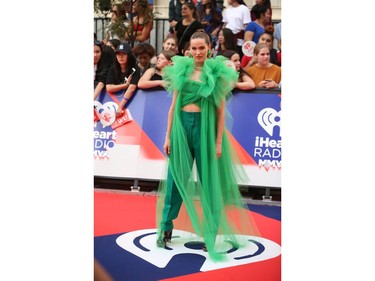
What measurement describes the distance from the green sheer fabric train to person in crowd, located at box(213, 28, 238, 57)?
1318mm

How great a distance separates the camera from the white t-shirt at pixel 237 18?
456 cm

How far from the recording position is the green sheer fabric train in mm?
3459

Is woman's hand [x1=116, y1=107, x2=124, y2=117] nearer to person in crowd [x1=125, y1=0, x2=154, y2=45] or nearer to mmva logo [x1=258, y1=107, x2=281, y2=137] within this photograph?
person in crowd [x1=125, y1=0, x2=154, y2=45]

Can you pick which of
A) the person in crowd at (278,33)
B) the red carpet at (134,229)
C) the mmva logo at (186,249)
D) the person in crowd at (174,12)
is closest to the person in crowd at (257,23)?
the person in crowd at (278,33)

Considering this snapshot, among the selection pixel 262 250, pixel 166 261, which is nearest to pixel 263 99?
pixel 262 250

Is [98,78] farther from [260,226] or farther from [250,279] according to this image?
[250,279]

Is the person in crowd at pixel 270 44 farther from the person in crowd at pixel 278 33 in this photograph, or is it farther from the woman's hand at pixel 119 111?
the woman's hand at pixel 119 111

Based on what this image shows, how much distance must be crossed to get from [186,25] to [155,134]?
1148 mm

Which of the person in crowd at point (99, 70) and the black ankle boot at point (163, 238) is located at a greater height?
the person in crowd at point (99, 70)

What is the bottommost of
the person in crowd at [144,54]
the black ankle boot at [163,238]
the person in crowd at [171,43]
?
the black ankle boot at [163,238]

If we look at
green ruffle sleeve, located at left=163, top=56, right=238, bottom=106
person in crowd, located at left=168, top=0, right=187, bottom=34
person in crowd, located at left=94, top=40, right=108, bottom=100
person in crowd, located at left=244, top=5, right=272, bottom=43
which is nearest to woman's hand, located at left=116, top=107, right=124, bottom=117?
person in crowd, located at left=94, top=40, right=108, bottom=100

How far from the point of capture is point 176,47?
4.89 m

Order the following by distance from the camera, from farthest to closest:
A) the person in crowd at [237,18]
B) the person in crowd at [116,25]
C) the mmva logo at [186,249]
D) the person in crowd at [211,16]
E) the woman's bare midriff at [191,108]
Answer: the person in crowd at [211,16] < the person in crowd at [237,18] < the person in crowd at [116,25] < the woman's bare midriff at [191,108] < the mmva logo at [186,249]

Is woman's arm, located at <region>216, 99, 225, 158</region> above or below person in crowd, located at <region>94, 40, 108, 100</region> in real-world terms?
below
